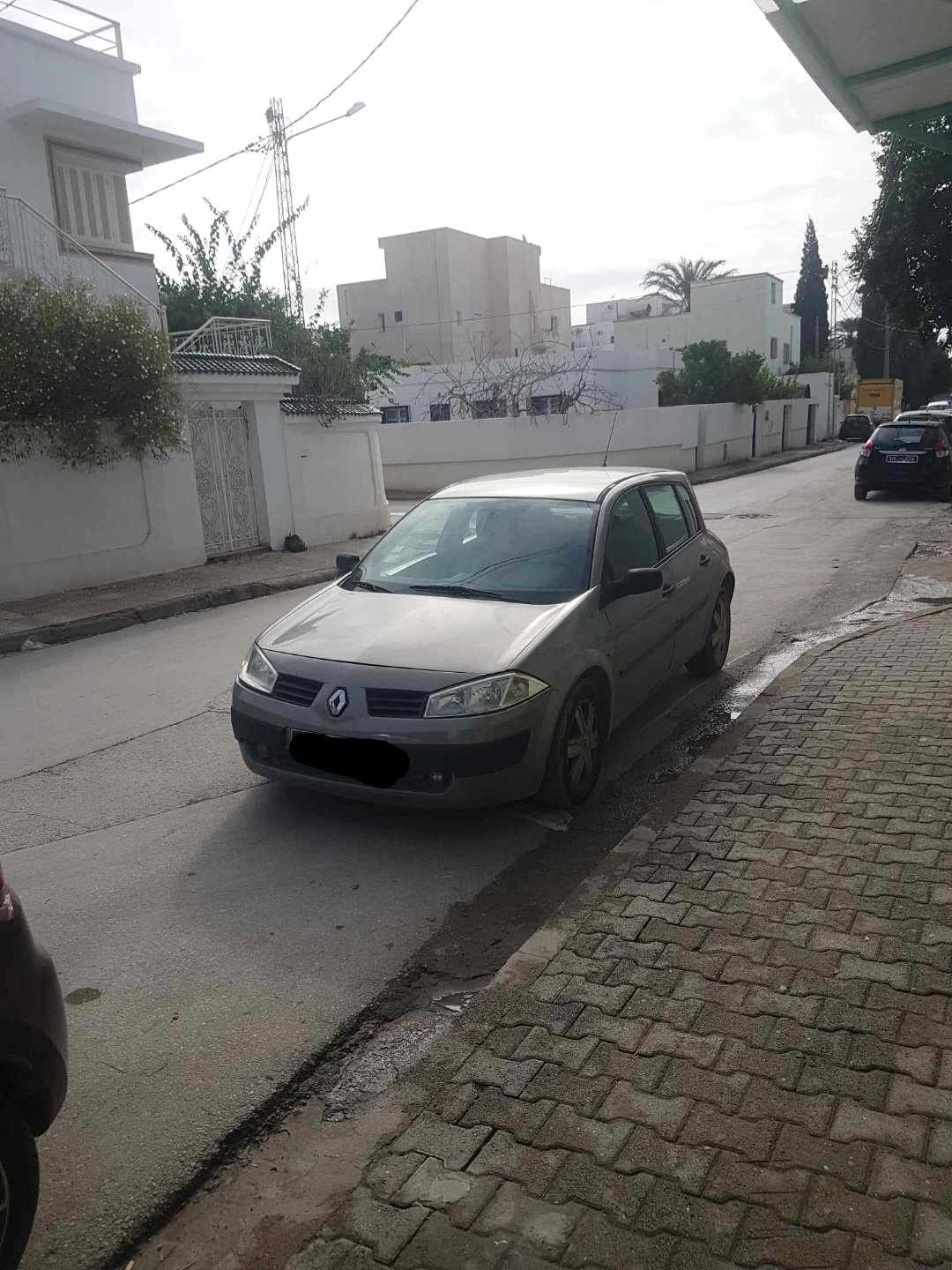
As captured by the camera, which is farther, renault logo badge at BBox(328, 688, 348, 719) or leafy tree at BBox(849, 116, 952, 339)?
leafy tree at BBox(849, 116, 952, 339)

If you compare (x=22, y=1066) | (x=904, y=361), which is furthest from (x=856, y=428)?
(x=22, y=1066)

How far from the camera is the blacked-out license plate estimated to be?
4504mm

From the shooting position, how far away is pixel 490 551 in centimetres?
577

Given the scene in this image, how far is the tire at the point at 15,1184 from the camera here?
2186 millimetres

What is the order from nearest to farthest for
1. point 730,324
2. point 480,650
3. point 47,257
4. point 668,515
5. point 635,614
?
point 480,650, point 635,614, point 668,515, point 47,257, point 730,324

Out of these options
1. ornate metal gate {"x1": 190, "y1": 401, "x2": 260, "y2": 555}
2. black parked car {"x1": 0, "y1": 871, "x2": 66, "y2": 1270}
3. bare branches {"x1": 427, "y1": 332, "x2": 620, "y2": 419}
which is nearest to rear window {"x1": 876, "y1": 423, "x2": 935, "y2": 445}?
bare branches {"x1": 427, "y1": 332, "x2": 620, "y2": 419}

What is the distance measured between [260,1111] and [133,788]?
3.08 meters

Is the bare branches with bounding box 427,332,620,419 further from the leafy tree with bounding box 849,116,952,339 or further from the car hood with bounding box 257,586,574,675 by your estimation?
the car hood with bounding box 257,586,574,675

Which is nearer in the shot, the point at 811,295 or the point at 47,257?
the point at 47,257

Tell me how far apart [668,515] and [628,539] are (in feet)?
2.78

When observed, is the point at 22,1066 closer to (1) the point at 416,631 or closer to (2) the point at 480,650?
(2) the point at 480,650

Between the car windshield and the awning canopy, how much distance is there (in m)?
2.59

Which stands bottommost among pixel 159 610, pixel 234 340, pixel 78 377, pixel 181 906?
pixel 159 610

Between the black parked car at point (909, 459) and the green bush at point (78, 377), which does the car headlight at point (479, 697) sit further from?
the black parked car at point (909, 459)
